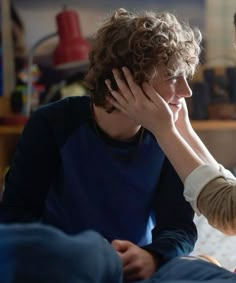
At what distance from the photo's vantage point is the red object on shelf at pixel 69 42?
2135mm

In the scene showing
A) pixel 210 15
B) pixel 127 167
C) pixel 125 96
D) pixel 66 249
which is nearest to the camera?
pixel 66 249

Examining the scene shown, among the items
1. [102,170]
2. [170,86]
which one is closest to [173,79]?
[170,86]

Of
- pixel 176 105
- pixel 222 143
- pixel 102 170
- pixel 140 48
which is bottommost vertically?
pixel 222 143

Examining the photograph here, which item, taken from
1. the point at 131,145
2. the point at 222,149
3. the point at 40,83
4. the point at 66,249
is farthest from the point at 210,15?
the point at 66,249

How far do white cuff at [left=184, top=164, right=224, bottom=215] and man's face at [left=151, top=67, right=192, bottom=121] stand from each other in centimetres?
21

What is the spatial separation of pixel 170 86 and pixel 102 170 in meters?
0.25

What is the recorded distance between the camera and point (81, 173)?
3.89ft

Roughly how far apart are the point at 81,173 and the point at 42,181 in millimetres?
93

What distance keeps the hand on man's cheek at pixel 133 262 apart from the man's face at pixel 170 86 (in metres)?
0.32

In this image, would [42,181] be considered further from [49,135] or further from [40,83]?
[40,83]

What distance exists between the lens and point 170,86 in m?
1.08

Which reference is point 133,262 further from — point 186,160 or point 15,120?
point 15,120

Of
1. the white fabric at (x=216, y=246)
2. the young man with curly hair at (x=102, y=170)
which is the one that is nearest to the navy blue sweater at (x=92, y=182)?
the young man with curly hair at (x=102, y=170)

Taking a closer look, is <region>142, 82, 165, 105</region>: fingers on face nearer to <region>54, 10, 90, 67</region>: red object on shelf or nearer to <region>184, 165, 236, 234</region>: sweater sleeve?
<region>184, 165, 236, 234</region>: sweater sleeve
